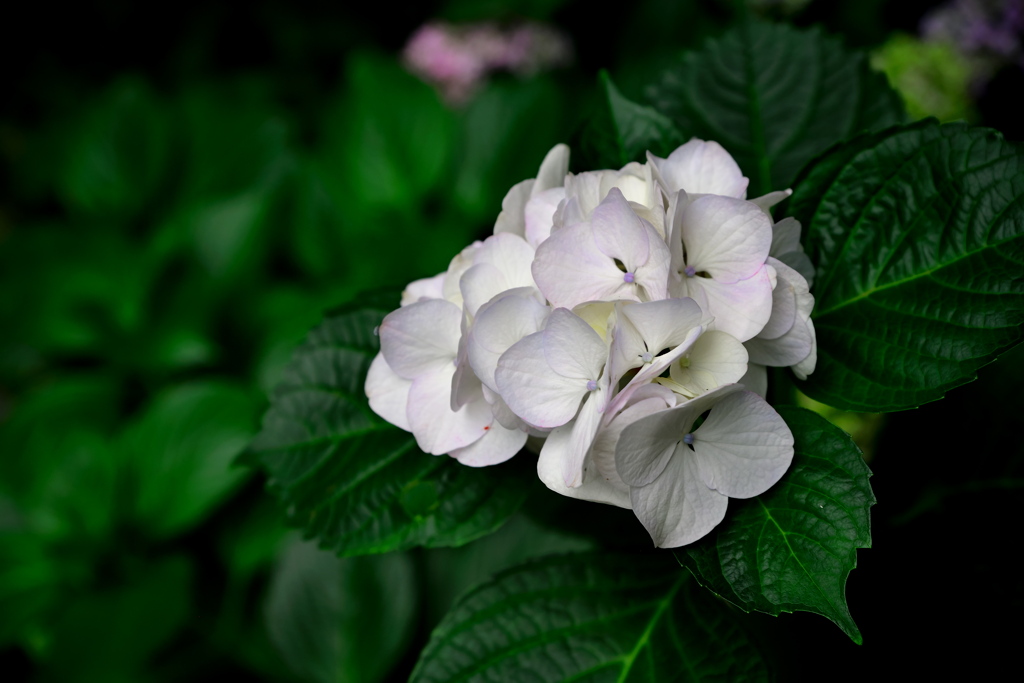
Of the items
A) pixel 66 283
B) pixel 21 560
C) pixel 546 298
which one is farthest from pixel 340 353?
pixel 66 283

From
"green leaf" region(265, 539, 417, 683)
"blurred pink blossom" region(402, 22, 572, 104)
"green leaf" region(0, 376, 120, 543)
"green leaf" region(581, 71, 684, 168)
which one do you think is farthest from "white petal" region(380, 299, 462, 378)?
"blurred pink blossom" region(402, 22, 572, 104)

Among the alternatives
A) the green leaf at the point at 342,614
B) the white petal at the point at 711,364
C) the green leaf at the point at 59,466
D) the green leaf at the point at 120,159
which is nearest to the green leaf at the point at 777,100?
the white petal at the point at 711,364

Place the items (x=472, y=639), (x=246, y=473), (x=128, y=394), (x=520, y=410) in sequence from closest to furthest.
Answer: (x=520, y=410)
(x=472, y=639)
(x=246, y=473)
(x=128, y=394)

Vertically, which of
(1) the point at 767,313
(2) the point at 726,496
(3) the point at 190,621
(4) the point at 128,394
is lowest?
(3) the point at 190,621

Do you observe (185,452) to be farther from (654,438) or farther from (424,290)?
(654,438)

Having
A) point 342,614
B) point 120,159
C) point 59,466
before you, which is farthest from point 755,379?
point 120,159

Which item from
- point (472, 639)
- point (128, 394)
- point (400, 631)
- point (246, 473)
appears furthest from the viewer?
point (128, 394)

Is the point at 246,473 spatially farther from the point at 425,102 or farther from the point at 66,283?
the point at 425,102

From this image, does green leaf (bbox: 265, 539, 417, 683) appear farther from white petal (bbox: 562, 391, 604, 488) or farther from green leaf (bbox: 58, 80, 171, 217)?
green leaf (bbox: 58, 80, 171, 217)
